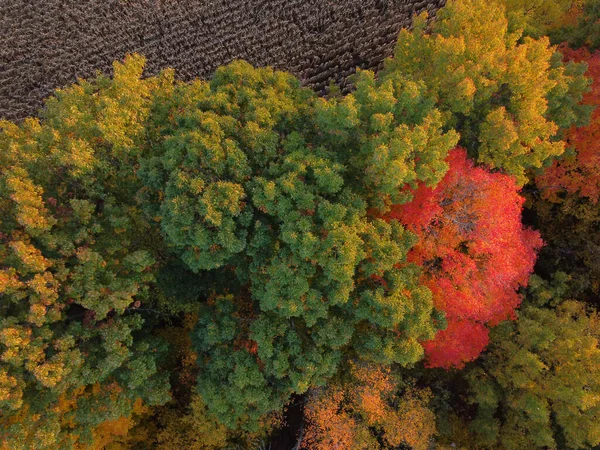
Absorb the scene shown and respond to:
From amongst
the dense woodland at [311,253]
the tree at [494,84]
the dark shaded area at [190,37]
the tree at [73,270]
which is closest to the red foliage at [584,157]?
the dense woodland at [311,253]

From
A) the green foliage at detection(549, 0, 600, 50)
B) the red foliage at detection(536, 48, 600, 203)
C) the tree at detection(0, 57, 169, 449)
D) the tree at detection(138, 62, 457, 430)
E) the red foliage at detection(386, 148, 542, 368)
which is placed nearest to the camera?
the tree at detection(0, 57, 169, 449)

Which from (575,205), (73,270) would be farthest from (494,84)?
(73,270)

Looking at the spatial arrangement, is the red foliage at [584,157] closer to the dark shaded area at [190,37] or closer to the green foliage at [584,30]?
the green foliage at [584,30]

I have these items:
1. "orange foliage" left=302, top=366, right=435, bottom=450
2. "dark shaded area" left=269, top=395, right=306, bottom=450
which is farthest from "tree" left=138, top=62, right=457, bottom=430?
"dark shaded area" left=269, top=395, right=306, bottom=450

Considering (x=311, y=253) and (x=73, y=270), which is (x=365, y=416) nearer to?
(x=311, y=253)

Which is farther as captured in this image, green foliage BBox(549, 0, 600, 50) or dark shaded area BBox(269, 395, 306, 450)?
dark shaded area BBox(269, 395, 306, 450)

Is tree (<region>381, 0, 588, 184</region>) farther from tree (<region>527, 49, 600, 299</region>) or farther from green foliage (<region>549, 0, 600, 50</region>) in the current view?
green foliage (<region>549, 0, 600, 50</region>)

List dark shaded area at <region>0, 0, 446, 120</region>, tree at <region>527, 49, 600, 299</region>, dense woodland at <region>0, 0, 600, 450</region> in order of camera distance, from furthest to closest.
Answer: dark shaded area at <region>0, 0, 446, 120</region>, tree at <region>527, 49, 600, 299</region>, dense woodland at <region>0, 0, 600, 450</region>

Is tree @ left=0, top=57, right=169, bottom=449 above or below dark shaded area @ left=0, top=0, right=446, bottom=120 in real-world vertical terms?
below
